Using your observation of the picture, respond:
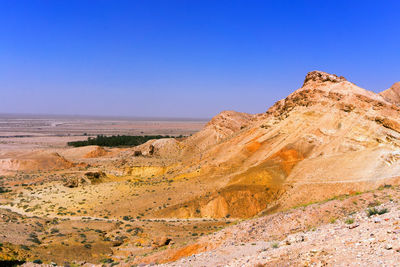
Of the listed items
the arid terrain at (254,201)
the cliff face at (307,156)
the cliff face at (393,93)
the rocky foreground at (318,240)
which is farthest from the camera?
the cliff face at (393,93)

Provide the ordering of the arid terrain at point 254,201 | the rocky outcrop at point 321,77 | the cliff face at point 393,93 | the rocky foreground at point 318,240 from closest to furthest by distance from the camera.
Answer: the rocky foreground at point 318,240 < the arid terrain at point 254,201 < the rocky outcrop at point 321,77 < the cliff face at point 393,93

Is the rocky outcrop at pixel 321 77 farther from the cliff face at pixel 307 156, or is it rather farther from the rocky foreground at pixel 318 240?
the rocky foreground at pixel 318 240

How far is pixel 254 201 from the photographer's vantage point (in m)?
21.6

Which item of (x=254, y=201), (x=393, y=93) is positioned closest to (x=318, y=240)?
(x=254, y=201)

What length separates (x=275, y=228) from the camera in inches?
521

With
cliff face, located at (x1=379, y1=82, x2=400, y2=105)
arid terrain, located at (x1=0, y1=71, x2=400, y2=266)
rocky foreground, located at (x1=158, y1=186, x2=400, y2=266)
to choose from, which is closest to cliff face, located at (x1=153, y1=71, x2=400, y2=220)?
arid terrain, located at (x1=0, y1=71, x2=400, y2=266)

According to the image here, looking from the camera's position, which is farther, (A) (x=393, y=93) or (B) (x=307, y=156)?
(A) (x=393, y=93)

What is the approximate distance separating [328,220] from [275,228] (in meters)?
2.21

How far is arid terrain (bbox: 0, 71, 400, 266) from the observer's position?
9430 millimetres

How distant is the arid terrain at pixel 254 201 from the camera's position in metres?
9.43

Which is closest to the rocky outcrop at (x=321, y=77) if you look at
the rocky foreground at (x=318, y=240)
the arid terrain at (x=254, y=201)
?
the arid terrain at (x=254, y=201)

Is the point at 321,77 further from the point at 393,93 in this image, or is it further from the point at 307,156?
the point at 393,93

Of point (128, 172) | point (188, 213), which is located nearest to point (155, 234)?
point (188, 213)

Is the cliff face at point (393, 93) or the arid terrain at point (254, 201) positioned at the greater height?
the cliff face at point (393, 93)
